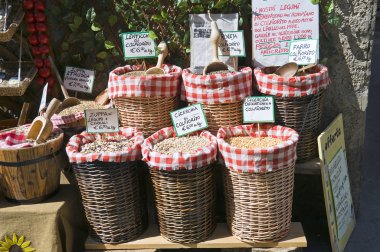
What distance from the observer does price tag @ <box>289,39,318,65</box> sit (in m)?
2.69

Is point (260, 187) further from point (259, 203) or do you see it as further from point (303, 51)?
point (303, 51)

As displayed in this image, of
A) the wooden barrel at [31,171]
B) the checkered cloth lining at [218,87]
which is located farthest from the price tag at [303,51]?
the wooden barrel at [31,171]

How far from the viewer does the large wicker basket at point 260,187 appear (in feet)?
7.51

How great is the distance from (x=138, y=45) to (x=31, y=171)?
3.07 ft

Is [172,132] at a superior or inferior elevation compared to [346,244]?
superior

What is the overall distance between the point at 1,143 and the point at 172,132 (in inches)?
33.9

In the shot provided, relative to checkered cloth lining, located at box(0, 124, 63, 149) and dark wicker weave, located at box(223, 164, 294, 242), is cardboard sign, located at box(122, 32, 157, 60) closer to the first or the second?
checkered cloth lining, located at box(0, 124, 63, 149)

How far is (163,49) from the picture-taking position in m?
2.82

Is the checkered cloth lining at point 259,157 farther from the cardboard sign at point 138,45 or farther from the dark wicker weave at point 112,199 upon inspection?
the cardboard sign at point 138,45

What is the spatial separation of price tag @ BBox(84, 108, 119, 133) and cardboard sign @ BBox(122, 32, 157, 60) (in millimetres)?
475

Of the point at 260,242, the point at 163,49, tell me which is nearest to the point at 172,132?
the point at 163,49

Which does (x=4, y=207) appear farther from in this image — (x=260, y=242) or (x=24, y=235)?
(x=260, y=242)

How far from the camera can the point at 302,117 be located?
2.63 m

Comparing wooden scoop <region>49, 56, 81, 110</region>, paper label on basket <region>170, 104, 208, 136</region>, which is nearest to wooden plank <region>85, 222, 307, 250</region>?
paper label on basket <region>170, 104, 208, 136</region>
